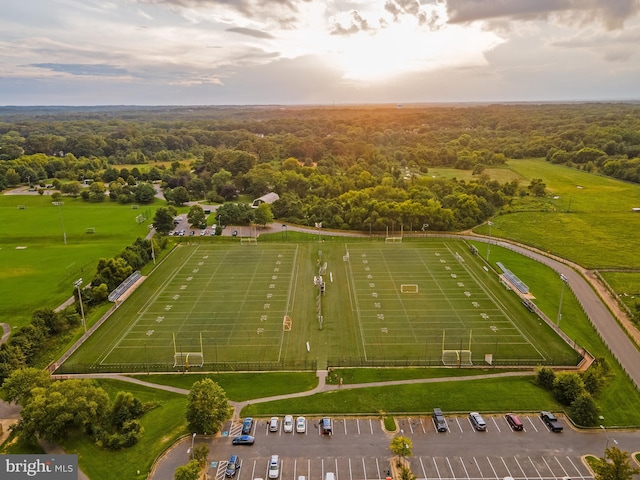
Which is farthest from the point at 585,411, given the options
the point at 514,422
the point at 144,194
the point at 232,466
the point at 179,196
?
the point at 144,194

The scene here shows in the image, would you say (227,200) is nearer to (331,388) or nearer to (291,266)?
(291,266)

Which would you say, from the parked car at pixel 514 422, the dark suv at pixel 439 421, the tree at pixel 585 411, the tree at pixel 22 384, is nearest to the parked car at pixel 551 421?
the tree at pixel 585 411

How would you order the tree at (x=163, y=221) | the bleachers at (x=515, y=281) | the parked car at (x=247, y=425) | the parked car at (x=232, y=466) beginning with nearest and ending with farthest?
1. the parked car at (x=232, y=466)
2. the parked car at (x=247, y=425)
3. the bleachers at (x=515, y=281)
4. the tree at (x=163, y=221)

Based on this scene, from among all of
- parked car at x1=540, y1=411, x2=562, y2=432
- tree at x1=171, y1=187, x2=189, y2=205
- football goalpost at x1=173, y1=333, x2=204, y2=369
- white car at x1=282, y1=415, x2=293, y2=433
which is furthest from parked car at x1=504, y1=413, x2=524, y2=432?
tree at x1=171, y1=187, x2=189, y2=205

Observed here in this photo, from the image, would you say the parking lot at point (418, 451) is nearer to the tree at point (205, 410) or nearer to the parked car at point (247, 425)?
the parked car at point (247, 425)

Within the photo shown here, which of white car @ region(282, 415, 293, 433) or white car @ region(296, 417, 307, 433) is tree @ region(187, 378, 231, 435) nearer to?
white car @ region(282, 415, 293, 433)

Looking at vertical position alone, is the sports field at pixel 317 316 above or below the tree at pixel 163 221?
below

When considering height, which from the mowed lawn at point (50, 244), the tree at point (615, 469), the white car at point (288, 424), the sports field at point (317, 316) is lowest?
the mowed lawn at point (50, 244)
